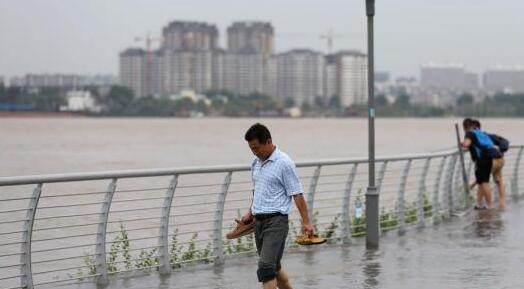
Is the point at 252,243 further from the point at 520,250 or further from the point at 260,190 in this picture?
the point at 260,190

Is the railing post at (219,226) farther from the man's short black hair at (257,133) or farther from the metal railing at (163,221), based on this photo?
the man's short black hair at (257,133)

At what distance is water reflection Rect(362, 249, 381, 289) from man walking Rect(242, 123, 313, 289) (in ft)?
7.78

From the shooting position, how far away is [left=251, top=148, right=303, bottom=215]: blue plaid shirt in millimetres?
9281

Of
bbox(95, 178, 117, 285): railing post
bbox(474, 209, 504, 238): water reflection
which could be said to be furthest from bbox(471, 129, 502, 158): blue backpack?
bbox(95, 178, 117, 285): railing post

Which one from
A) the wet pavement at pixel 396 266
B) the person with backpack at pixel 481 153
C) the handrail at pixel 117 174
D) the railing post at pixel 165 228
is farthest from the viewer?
the person with backpack at pixel 481 153

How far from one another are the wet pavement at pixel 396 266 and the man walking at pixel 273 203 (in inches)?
85.2

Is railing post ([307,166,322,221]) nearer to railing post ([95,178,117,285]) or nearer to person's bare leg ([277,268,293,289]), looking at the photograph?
railing post ([95,178,117,285])

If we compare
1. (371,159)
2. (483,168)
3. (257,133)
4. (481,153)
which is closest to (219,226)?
(371,159)

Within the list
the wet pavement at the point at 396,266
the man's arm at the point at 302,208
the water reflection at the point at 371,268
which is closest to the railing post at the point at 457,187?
the wet pavement at the point at 396,266

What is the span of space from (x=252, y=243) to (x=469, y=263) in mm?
2893

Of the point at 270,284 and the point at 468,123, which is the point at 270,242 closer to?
the point at 270,284

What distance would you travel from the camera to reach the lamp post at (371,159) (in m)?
14.4

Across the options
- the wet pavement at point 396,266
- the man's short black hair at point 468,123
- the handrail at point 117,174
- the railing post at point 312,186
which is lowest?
the wet pavement at point 396,266

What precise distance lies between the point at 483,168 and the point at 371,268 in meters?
7.73
